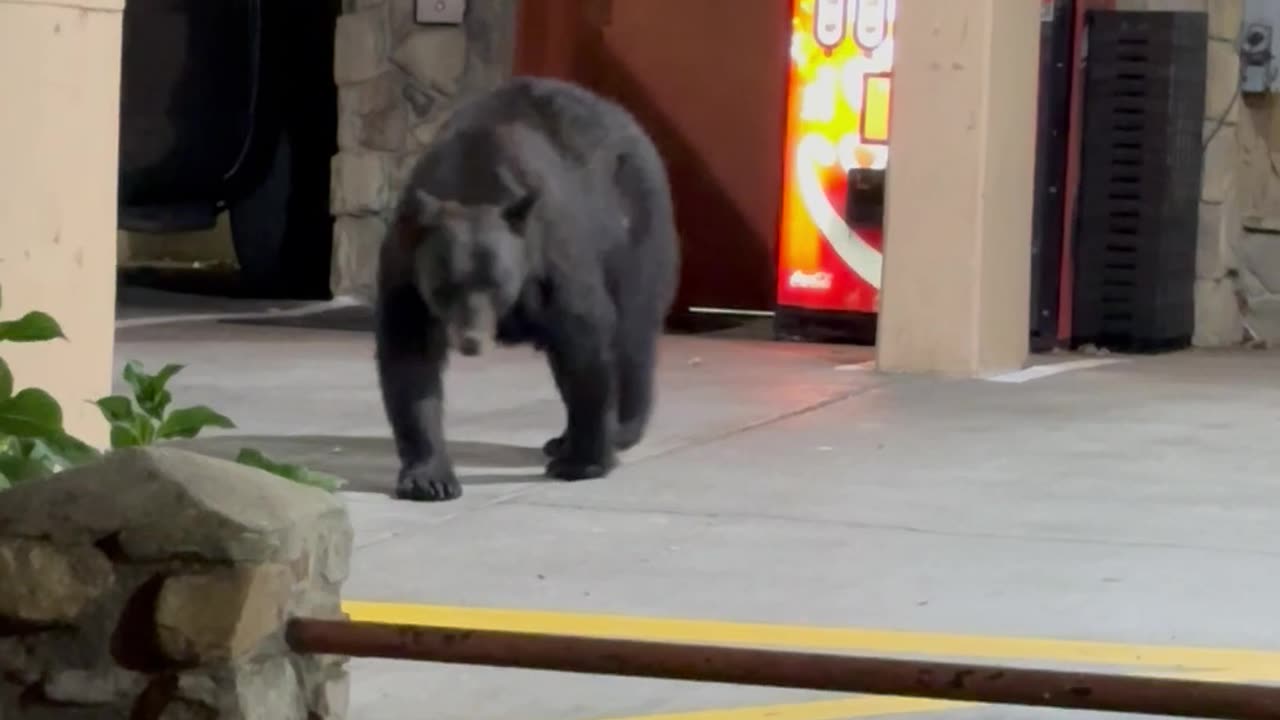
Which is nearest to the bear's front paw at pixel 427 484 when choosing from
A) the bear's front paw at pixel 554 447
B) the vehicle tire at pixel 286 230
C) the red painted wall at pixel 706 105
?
the bear's front paw at pixel 554 447

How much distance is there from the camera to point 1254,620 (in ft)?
13.6

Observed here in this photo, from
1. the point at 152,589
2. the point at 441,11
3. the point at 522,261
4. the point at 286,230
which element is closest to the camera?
the point at 152,589

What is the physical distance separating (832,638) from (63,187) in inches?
73.2

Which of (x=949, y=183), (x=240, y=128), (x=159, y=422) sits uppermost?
(x=240, y=128)

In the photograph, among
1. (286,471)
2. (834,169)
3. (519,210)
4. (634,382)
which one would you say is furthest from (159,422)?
(834,169)

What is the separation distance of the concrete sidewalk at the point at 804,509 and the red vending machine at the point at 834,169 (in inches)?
45.1

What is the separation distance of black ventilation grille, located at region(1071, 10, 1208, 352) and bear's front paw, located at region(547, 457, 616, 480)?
4380 mm

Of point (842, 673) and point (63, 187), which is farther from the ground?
point (63, 187)

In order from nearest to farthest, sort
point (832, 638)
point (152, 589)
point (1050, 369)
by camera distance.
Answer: point (152, 589) → point (832, 638) → point (1050, 369)

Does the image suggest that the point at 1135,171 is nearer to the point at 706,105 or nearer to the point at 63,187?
the point at 706,105

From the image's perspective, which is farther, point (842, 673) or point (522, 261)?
point (522, 261)

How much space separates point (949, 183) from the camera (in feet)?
26.5

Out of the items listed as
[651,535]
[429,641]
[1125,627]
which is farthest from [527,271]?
[429,641]

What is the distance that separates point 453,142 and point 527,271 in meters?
0.42
